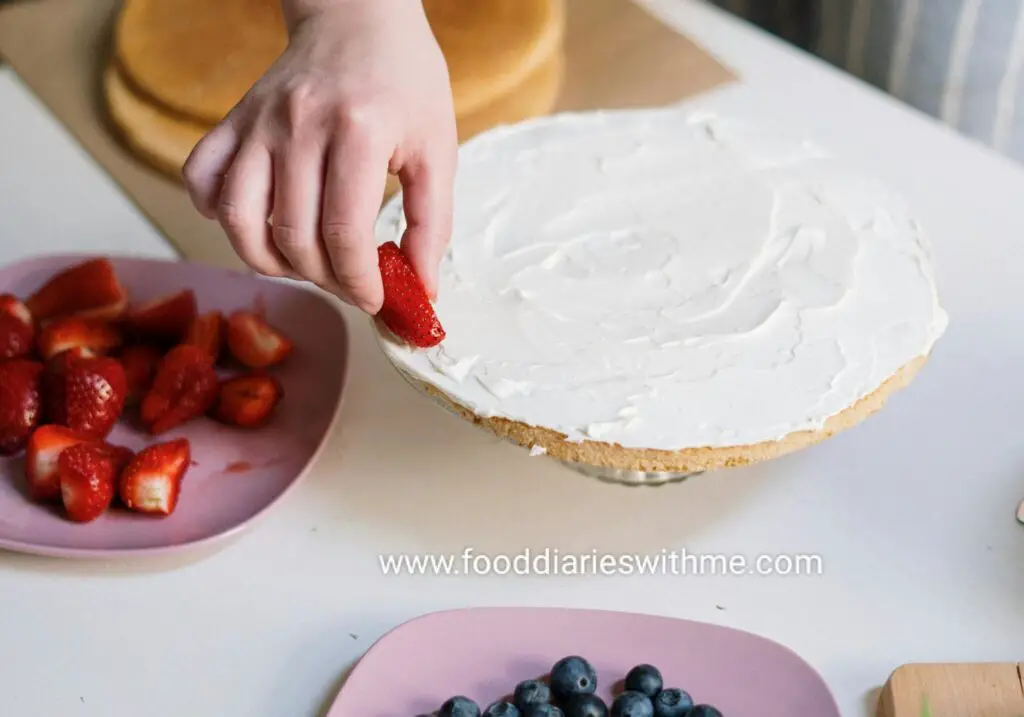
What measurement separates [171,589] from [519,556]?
31cm

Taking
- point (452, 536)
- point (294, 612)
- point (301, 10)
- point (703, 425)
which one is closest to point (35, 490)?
point (294, 612)

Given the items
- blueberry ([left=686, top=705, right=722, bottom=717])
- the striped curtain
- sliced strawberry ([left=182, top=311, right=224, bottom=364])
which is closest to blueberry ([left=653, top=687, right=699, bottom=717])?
blueberry ([left=686, top=705, right=722, bottom=717])

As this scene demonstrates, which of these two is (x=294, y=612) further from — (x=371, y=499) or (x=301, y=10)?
(x=301, y=10)

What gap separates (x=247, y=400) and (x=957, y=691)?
0.68 meters

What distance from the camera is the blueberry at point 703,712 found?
2.74 ft

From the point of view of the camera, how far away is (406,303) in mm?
923

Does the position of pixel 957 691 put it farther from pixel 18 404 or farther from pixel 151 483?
pixel 18 404

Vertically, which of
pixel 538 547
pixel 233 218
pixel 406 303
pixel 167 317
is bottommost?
pixel 538 547

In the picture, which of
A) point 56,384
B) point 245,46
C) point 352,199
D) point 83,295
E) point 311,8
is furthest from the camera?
point 245,46

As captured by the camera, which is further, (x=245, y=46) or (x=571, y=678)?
(x=245, y=46)

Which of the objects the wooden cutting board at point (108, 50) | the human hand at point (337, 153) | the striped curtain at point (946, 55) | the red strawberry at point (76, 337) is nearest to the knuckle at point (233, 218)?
the human hand at point (337, 153)

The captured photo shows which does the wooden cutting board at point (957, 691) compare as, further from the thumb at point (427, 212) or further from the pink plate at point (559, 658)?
the thumb at point (427, 212)

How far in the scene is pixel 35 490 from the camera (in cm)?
100

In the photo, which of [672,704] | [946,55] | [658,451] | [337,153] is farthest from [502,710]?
[946,55]
